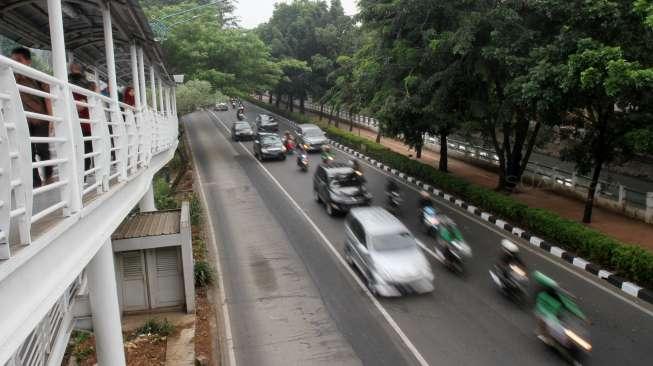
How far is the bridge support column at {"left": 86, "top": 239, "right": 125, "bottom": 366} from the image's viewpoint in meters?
6.69

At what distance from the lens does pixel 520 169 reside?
2017 cm

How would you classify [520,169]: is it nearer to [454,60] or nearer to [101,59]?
[454,60]

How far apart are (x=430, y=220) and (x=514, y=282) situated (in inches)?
172

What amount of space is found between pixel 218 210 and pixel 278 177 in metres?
6.05

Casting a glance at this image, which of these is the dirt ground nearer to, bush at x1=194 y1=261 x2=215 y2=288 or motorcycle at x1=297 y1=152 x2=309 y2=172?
bush at x1=194 y1=261 x2=215 y2=288

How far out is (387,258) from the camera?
1095 cm

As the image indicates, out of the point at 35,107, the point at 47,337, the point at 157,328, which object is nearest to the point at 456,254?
the point at 157,328

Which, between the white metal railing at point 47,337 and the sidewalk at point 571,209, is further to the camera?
the sidewalk at point 571,209

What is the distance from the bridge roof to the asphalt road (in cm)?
645

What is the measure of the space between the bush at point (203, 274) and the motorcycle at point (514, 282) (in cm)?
668

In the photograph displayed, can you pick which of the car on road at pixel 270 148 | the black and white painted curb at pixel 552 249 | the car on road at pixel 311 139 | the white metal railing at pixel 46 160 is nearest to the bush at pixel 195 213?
the black and white painted curb at pixel 552 249

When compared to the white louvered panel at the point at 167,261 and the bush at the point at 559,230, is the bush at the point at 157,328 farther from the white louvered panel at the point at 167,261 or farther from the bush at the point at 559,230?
the bush at the point at 559,230

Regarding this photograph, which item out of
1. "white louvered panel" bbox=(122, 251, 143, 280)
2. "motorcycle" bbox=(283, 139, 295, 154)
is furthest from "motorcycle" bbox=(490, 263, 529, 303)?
"motorcycle" bbox=(283, 139, 295, 154)

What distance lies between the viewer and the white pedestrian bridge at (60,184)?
2689 mm
